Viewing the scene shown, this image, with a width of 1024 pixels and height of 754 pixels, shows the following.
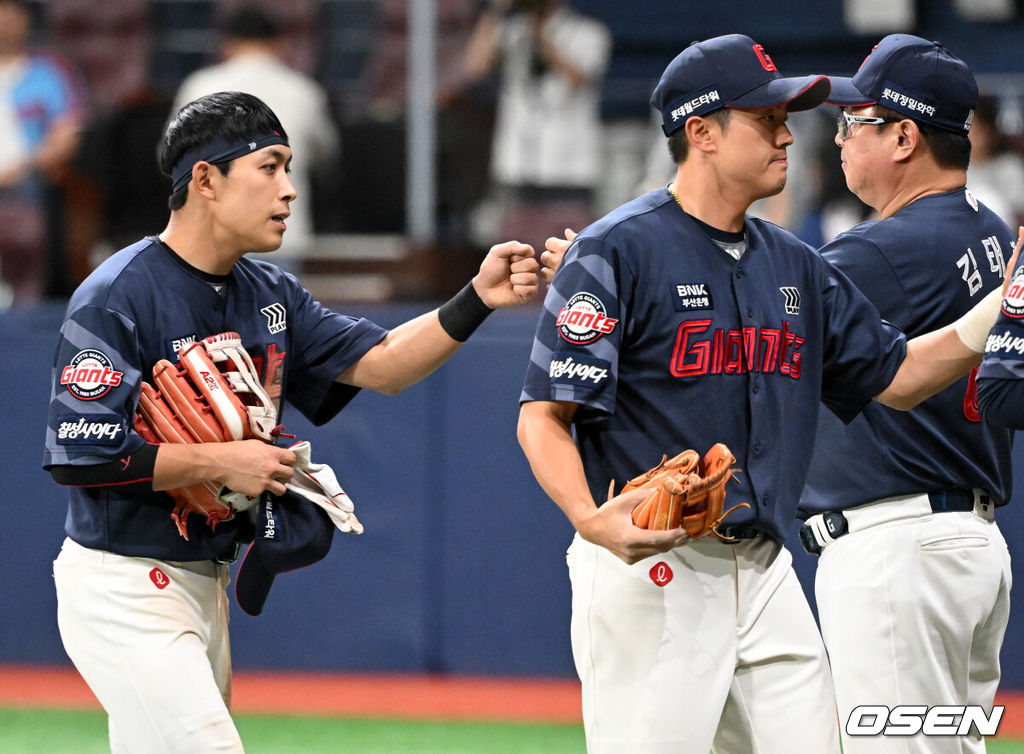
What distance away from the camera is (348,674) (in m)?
7.71

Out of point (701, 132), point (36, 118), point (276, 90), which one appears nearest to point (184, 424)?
point (701, 132)

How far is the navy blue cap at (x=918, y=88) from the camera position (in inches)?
162

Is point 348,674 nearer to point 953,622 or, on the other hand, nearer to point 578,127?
point 578,127

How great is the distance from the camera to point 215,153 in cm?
401

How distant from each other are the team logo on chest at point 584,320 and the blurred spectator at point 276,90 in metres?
5.03

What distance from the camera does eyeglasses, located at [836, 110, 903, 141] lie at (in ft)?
13.7

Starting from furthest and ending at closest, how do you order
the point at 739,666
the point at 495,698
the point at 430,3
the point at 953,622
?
the point at 430,3, the point at 495,698, the point at 953,622, the point at 739,666

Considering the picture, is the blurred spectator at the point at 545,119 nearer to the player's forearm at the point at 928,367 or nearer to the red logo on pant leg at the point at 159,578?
the player's forearm at the point at 928,367

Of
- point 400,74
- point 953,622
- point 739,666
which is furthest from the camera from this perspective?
point 400,74

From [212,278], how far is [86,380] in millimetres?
496

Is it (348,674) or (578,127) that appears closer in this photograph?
(348,674)

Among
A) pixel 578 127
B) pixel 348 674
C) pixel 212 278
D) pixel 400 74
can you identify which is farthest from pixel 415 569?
pixel 400 74

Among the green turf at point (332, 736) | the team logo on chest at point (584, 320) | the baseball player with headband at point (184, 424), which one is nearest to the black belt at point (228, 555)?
the baseball player with headband at point (184, 424)

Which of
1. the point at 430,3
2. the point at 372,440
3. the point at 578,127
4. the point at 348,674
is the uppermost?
the point at 430,3
